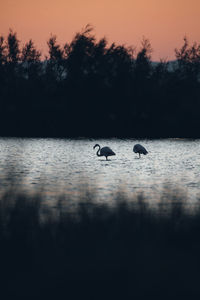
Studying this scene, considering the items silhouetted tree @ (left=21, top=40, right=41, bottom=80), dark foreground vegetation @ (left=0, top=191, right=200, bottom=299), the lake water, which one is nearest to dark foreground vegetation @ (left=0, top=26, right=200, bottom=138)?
silhouetted tree @ (left=21, top=40, right=41, bottom=80)

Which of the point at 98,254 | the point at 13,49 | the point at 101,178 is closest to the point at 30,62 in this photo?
the point at 13,49

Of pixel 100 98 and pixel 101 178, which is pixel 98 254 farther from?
pixel 100 98

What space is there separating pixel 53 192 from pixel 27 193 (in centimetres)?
101

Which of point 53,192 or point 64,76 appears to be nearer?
point 53,192

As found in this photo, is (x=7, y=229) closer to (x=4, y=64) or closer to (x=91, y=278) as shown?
(x=91, y=278)

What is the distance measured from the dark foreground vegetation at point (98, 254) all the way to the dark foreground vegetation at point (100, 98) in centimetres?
6525

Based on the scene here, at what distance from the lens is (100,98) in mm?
79125

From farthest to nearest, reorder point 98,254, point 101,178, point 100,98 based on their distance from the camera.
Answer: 1. point 100,98
2. point 101,178
3. point 98,254

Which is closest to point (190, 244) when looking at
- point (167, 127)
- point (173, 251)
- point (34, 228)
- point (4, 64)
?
point (173, 251)

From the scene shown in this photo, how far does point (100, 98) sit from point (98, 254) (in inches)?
2811

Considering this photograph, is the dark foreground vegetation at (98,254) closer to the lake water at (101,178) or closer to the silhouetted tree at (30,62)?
the lake water at (101,178)

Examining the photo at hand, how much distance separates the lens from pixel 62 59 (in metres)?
81.1

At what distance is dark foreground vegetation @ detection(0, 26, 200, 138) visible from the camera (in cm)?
7800

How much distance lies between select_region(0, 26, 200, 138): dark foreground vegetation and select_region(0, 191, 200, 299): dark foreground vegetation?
6525 cm
